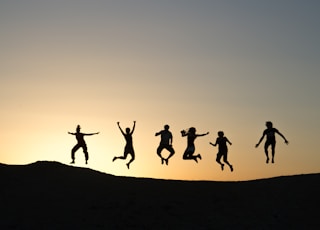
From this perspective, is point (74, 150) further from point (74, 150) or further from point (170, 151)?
point (170, 151)

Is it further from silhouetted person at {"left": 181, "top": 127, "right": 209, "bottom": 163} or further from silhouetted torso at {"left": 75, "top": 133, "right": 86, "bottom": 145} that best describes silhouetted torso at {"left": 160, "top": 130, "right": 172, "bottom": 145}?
silhouetted torso at {"left": 75, "top": 133, "right": 86, "bottom": 145}

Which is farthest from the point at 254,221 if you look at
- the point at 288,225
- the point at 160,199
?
the point at 160,199

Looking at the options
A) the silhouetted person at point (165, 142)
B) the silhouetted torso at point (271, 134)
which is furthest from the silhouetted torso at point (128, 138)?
the silhouetted torso at point (271, 134)

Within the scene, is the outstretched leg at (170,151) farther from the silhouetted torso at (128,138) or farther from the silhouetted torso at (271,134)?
the silhouetted torso at (271,134)

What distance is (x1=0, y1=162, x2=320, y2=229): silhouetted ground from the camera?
78.2 ft

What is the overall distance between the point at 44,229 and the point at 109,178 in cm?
630

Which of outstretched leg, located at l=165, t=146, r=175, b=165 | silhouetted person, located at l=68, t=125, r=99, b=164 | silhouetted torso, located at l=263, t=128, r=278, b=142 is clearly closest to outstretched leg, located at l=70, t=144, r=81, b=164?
silhouetted person, located at l=68, t=125, r=99, b=164

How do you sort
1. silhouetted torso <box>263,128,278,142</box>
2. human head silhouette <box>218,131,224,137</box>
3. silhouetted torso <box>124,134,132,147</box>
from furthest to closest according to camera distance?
silhouetted torso <box>124,134,132,147</box> → human head silhouette <box>218,131,224,137</box> → silhouetted torso <box>263,128,278,142</box>

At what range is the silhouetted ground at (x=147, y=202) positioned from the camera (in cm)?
2384

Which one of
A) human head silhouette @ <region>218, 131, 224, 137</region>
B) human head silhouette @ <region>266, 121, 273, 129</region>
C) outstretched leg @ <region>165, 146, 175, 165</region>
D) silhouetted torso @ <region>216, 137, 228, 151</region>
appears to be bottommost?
outstretched leg @ <region>165, 146, 175, 165</region>

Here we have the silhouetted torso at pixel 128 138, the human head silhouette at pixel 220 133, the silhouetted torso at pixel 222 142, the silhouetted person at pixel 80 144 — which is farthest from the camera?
the silhouetted person at pixel 80 144

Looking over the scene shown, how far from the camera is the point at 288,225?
23844 millimetres

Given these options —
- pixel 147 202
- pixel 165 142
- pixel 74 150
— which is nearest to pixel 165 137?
pixel 165 142

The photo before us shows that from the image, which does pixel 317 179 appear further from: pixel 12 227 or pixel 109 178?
pixel 12 227
